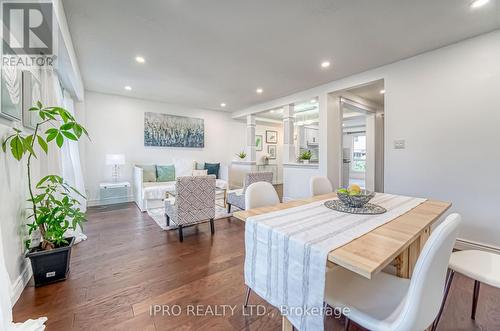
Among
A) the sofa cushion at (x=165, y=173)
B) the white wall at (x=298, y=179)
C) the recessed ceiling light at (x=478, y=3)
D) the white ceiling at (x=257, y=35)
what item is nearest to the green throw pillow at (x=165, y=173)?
the sofa cushion at (x=165, y=173)

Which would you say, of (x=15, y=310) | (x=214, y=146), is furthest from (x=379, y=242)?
(x=214, y=146)

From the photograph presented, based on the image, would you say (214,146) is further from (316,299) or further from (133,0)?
(316,299)

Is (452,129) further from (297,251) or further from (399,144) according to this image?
(297,251)

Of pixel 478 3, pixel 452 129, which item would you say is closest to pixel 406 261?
pixel 452 129

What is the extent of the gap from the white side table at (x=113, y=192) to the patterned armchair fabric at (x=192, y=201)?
2.17 meters

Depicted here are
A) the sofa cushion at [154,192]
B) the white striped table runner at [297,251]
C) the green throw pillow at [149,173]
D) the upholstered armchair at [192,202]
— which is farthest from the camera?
the green throw pillow at [149,173]

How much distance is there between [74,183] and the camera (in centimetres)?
298

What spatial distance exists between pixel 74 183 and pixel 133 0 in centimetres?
256

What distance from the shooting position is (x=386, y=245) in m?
0.90

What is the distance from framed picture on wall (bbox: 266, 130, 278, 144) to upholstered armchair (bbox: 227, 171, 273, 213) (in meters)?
4.15

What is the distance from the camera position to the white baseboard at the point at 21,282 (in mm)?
1541

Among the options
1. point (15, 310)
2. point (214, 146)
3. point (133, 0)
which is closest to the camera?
point (15, 310)

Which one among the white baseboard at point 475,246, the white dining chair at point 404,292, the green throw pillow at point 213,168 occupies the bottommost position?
the white baseboard at point 475,246

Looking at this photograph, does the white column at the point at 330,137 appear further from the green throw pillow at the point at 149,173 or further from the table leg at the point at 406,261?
the green throw pillow at the point at 149,173
